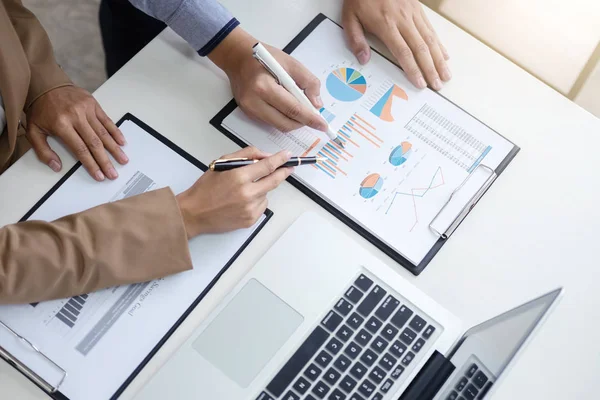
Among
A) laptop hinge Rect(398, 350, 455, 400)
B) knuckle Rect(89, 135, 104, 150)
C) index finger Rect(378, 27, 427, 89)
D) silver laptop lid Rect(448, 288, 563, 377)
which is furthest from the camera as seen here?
index finger Rect(378, 27, 427, 89)

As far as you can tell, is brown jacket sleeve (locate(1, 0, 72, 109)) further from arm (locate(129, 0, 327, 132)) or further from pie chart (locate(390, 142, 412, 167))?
pie chart (locate(390, 142, 412, 167))

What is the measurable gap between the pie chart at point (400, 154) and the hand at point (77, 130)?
1.28 feet

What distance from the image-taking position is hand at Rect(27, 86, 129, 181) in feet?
2.78

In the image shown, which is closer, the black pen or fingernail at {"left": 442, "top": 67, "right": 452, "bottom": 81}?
the black pen

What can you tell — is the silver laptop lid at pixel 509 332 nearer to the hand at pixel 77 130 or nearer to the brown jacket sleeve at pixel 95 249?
the brown jacket sleeve at pixel 95 249

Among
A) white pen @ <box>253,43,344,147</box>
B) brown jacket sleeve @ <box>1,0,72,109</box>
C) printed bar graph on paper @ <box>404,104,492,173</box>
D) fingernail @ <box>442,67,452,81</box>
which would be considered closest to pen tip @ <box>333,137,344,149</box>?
white pen @ <box>253,43,344,147</box>

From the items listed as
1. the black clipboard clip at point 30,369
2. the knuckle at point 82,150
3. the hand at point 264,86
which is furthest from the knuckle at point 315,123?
the black clipboard clip at point 30,369

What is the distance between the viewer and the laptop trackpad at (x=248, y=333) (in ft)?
2.52

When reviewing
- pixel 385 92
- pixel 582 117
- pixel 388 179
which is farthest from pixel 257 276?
pixel 582 117

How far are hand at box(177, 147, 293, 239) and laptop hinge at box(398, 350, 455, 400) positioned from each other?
0.30 metres

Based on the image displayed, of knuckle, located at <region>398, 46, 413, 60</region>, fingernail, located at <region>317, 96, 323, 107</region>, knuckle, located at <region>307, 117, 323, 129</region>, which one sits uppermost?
knuckle, located at <region>398, 46, 413, 60</region>

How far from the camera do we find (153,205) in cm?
79

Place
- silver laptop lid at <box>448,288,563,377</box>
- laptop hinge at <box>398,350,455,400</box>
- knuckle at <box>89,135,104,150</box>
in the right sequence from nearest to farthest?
1. silver laptop lid at <box>448,288,563,377</box>
2. laptop hinge at <box>398,350,455,400</box>
3. knuckle at <box>89,135,104,150</box>

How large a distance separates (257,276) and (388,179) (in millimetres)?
239
